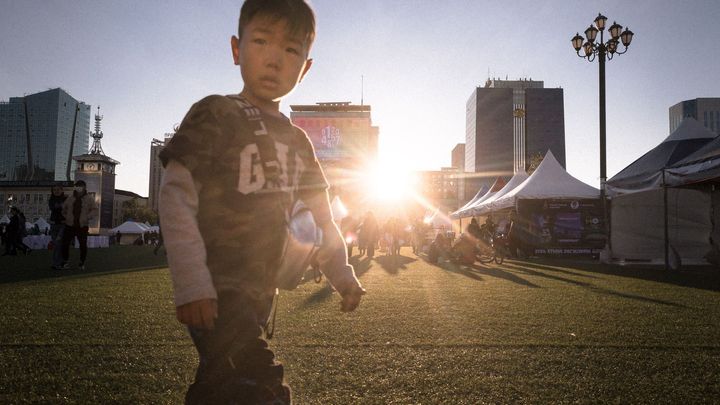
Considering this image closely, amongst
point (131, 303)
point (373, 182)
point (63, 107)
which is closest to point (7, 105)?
point (63, 107)

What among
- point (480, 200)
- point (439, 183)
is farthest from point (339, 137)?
point (439, 183)

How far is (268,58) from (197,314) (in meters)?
0.83

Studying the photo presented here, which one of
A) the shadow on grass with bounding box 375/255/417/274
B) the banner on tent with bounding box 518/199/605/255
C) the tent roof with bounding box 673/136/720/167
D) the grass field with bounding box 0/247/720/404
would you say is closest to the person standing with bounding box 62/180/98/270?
the grass field with bounding box 0/247/720/404

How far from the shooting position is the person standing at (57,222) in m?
9.86

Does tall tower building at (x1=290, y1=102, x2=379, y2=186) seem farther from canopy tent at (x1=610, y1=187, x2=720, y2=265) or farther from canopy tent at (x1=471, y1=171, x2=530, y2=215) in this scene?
canopy tent at (x1=610, y1=187, x2=720, y2=265)

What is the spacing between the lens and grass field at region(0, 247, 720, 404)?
250cm

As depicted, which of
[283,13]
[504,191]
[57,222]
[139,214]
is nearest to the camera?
[283,13]

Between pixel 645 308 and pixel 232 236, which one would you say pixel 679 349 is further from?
pixel 232 236

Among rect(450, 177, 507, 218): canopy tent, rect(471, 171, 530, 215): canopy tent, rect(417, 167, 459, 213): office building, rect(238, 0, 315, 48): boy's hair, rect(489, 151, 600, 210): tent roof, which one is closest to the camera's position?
rect(238, 0, 315, 48): boy's hair

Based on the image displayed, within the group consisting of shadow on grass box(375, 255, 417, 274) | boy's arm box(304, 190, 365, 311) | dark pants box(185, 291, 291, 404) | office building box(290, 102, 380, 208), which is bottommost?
shadow on grass box(375, 255, 417, 274)

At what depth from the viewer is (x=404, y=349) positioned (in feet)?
11.3

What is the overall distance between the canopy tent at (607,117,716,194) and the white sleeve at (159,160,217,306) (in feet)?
→ 40.5

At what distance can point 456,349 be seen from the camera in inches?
136

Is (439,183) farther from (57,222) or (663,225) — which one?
(57,222)
